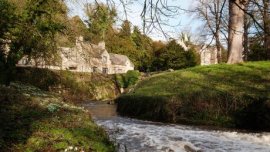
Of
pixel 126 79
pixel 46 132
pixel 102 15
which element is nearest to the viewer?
pixel 102 15

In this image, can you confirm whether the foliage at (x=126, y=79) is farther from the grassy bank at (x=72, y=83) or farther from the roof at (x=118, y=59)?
the roof at (x=118, y=59)

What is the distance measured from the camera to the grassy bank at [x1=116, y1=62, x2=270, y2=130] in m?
13.9

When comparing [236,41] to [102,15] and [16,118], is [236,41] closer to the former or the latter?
[102,15]

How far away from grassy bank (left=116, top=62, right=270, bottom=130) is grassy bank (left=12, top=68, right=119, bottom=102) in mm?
12583

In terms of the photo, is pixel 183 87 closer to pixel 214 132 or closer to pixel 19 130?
pixel 214 132

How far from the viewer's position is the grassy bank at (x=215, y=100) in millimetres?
13930

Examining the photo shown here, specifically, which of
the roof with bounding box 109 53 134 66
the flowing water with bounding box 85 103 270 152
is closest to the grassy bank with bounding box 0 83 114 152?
the flowing water with bounding box 85 103 270 152

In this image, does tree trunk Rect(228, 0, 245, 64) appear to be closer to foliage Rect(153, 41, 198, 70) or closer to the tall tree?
the tall tree

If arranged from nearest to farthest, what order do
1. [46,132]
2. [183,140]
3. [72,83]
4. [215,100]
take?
[46,132] → [183,140] → [215,100] → [72,83]

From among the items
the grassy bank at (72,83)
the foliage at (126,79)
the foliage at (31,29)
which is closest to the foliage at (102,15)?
the foliage at (31,29)

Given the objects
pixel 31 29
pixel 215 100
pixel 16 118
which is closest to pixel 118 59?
pixel 31 29

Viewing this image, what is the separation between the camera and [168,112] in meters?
15.3

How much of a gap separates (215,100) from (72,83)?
23.0 m

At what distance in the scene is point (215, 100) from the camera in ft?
48.1
